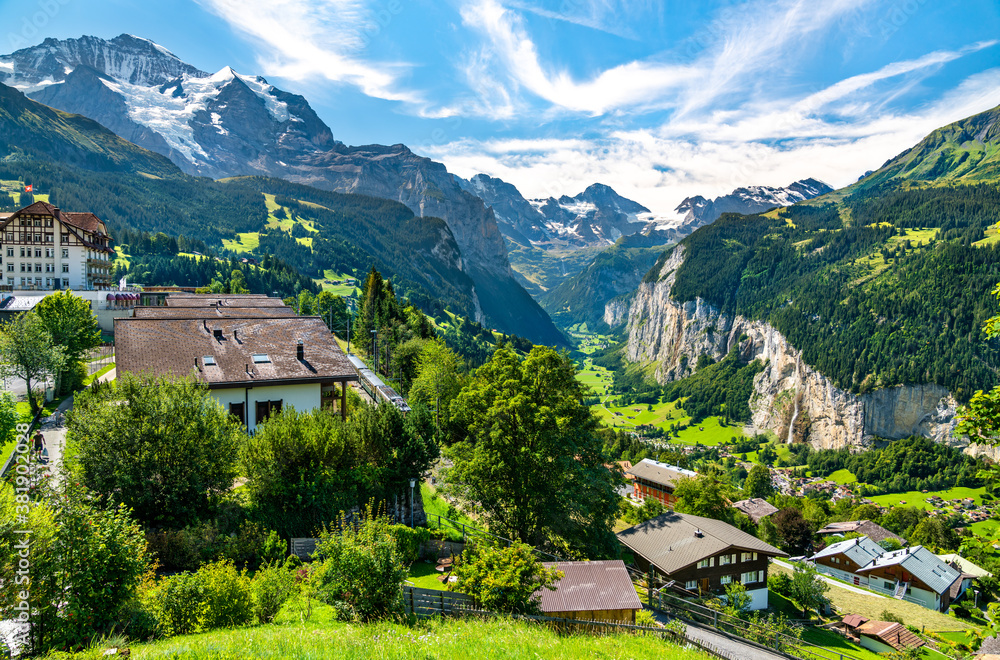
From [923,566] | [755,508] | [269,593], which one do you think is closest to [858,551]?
[923,566]

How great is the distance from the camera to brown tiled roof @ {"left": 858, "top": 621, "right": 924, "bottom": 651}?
45.0 meters

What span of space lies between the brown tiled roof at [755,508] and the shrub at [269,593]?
87.5 m

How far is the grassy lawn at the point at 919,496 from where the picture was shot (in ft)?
463

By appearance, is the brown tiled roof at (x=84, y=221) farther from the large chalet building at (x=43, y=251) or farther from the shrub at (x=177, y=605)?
the shrub at (x=177, y=605)

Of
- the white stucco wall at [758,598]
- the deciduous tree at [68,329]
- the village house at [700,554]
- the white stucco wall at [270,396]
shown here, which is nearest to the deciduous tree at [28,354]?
the deciduous tree at [68,329]

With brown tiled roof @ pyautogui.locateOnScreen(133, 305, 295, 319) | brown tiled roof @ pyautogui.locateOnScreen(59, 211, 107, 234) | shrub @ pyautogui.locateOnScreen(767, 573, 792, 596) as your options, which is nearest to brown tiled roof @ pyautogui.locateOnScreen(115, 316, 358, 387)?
brown tiled roof @ pyautogui.locateOnScreen(133, 305, 295, 319)

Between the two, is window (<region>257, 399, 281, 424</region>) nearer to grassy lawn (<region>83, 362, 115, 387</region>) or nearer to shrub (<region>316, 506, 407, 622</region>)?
shrub (<region>316, 506, 407, 622</region>)

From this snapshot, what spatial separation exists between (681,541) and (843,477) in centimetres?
15224

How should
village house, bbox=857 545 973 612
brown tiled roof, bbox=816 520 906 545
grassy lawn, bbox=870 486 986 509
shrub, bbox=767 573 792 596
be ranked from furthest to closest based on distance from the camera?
grassy lawn, bbox=870 486 986 509
brown tiled roof, bbox=816 520 906 545
village house, bbox=857 545 973 612
shrub, bbox=767 573 792 596

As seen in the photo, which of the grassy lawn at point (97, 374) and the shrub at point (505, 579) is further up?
the grassy lawn at point (97, 374)

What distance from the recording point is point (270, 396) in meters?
33.7

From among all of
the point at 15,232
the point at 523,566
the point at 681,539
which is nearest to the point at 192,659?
the point at 523,566

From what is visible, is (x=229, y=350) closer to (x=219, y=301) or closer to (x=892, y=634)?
(x=219, y=301)

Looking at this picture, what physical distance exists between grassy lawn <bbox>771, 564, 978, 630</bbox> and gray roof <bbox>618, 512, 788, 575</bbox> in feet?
55.0
